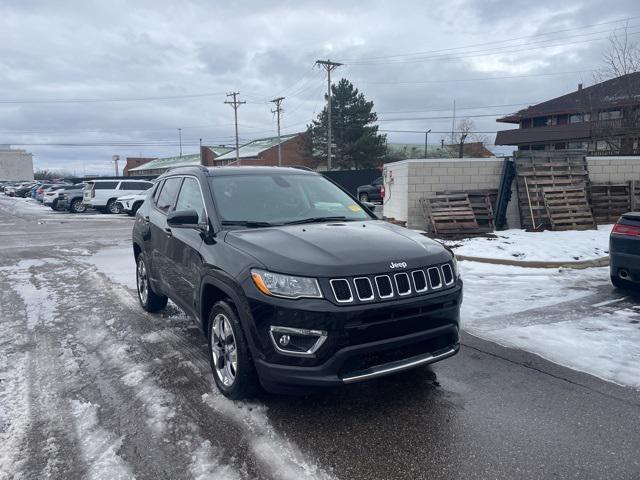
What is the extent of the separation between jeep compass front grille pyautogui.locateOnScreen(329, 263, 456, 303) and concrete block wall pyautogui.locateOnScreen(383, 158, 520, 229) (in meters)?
9.87

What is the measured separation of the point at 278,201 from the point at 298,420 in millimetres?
1942

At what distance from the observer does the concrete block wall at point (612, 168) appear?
1377cm

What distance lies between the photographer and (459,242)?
36.9 feet

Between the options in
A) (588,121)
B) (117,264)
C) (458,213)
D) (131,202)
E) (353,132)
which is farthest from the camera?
(353,132)

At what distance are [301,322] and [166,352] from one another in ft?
7.27

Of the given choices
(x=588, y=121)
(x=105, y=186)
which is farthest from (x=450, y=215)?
(x=105, y=186)

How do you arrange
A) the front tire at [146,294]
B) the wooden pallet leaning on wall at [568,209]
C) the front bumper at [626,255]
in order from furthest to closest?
the wooden pallet leaning on wall at [568,209] → the front bumper at [626,255] → the front tire at [146,294]

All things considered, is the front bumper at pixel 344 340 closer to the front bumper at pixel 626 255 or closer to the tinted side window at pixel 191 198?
the tinted side window at pixel 191 198

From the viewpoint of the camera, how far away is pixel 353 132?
163 feet

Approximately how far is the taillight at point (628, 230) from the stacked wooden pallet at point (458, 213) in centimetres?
554

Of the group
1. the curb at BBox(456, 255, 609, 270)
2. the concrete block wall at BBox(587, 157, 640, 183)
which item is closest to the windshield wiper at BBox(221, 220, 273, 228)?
the curb at BBox(456, 255, 609, 270)

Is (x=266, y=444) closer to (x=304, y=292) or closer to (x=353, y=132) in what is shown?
(x=304, y=292)

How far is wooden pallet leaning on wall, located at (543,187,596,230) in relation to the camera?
1263 cm

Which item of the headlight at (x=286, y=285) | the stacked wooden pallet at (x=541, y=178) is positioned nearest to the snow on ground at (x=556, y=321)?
the headlight at (x=286, y=285)
